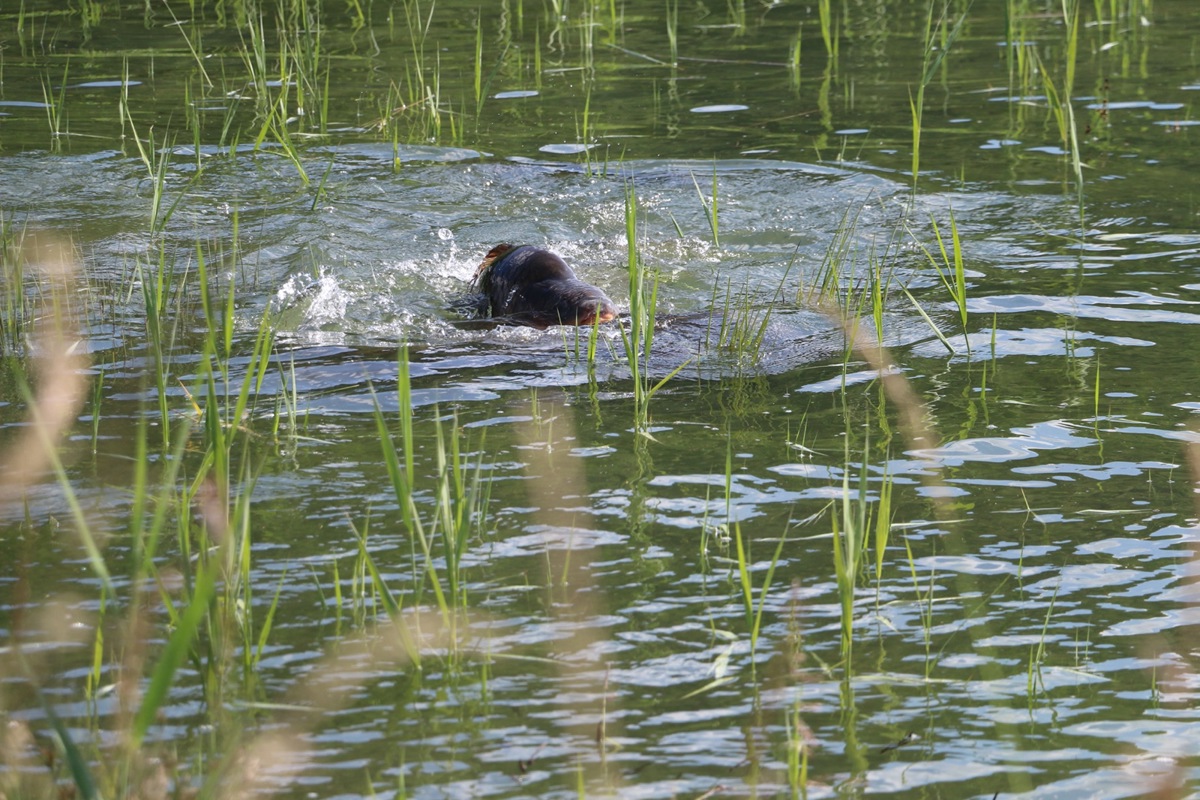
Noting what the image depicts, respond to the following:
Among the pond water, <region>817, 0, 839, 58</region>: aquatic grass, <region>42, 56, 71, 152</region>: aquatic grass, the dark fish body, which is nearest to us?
the pond water

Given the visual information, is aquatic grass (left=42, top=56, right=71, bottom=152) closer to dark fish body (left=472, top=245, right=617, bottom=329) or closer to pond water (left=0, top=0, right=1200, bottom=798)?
pond water (left=0, top=0, right=1200, bottom=798)

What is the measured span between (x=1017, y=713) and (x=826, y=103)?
6.70m

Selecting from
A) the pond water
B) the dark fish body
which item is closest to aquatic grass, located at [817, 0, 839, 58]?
the pond water

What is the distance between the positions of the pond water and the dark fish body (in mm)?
137

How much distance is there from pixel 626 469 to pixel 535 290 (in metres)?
1.67

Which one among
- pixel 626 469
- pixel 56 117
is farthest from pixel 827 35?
pixel 626 469

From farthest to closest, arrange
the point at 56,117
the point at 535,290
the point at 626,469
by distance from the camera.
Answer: the point at 56,117, the point at 535,290, the point at 626,469

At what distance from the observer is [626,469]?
12.8 ft

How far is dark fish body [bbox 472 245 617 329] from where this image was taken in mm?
5270

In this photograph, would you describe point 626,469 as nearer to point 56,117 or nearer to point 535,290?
point 535,290

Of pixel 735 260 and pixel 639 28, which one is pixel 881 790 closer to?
pixel 735 260

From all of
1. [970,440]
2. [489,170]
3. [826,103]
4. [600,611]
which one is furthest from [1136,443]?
[826,103]

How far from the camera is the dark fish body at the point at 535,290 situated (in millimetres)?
5270

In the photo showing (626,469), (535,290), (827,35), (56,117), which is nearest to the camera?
(626,469)
